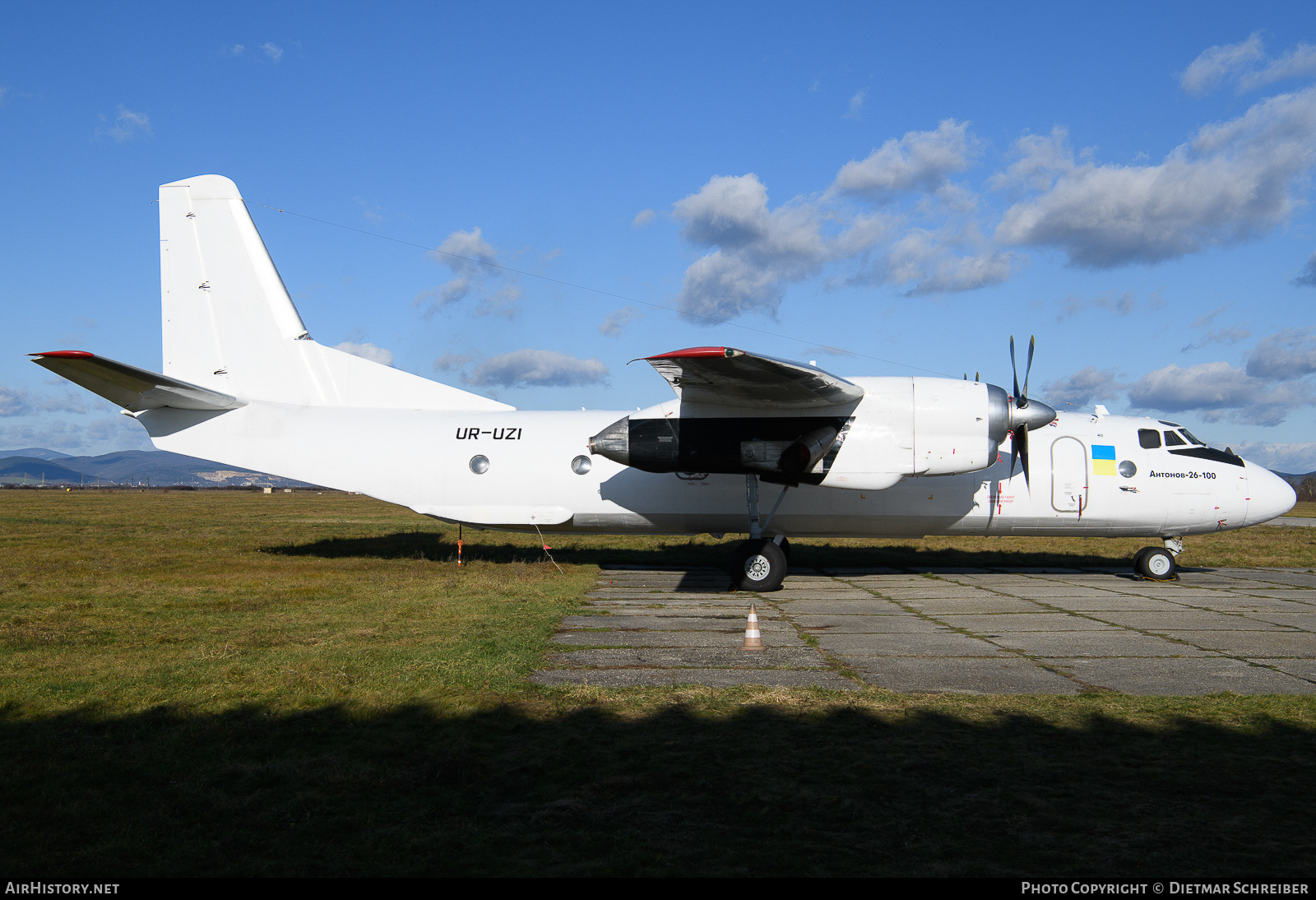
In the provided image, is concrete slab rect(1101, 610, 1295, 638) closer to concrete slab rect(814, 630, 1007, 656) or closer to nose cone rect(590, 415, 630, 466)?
concrete slab rect(814, 630, 1007, 656)

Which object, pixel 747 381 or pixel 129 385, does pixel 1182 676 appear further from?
pixel 129 385

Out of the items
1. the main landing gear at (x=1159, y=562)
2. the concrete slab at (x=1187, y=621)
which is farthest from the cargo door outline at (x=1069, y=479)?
the concrete slab at (x=1187, y=621)

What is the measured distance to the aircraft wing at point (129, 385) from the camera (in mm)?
13341

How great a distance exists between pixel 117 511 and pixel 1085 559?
163ft

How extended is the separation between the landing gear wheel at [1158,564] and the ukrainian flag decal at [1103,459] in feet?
6.79

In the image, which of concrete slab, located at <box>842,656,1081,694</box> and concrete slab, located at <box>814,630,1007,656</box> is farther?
concrete slab, located at <box>814,630,1007,656</box>

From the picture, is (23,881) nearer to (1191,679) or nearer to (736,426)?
(1191,679)

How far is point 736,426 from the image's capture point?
46.6 feet

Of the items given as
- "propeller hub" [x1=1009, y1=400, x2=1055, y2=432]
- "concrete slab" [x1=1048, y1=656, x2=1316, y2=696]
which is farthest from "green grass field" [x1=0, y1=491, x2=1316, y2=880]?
"propeller hub" [x1=1009, y1=400, x2=1055, y2=432]

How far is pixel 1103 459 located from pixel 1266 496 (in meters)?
3.39

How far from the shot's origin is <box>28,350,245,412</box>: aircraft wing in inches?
525

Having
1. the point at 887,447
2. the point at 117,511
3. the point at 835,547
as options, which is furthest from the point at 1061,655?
the point at 117,511

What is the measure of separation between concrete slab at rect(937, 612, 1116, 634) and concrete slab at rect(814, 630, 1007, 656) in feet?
2.57

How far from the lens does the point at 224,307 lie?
1680 centimetres
